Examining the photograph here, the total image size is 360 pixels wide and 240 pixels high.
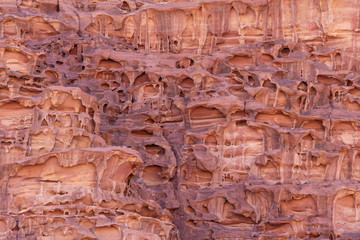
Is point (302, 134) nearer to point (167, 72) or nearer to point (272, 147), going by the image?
point (272, 147)

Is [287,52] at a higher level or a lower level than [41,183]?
higher

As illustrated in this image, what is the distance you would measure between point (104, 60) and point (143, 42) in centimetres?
306

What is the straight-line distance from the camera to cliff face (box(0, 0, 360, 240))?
37875 mm

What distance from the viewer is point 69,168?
37.8 meters

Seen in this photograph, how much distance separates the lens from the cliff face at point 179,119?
37875mm

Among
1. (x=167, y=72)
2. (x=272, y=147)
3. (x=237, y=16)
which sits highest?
(x=237, y=16)

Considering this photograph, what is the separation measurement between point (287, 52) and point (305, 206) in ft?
32.2

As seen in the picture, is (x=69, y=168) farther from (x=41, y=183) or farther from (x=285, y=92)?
(x=285, y=92)

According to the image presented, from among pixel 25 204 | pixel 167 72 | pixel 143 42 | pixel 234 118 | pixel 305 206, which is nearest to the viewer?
pixel 25 204

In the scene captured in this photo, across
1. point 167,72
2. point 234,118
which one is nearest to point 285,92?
point 234,118

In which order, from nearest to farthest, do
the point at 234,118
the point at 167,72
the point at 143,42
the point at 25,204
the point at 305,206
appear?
1. the point at 25,204
2. the point at 305,206
3. the point at 234,118
4. the point at 167,72
5. the point at 143,42

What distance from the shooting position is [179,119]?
45719mm

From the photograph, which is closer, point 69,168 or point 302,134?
point 69,168

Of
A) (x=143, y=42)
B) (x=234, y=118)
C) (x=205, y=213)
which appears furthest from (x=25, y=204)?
(x=143, y=42)
